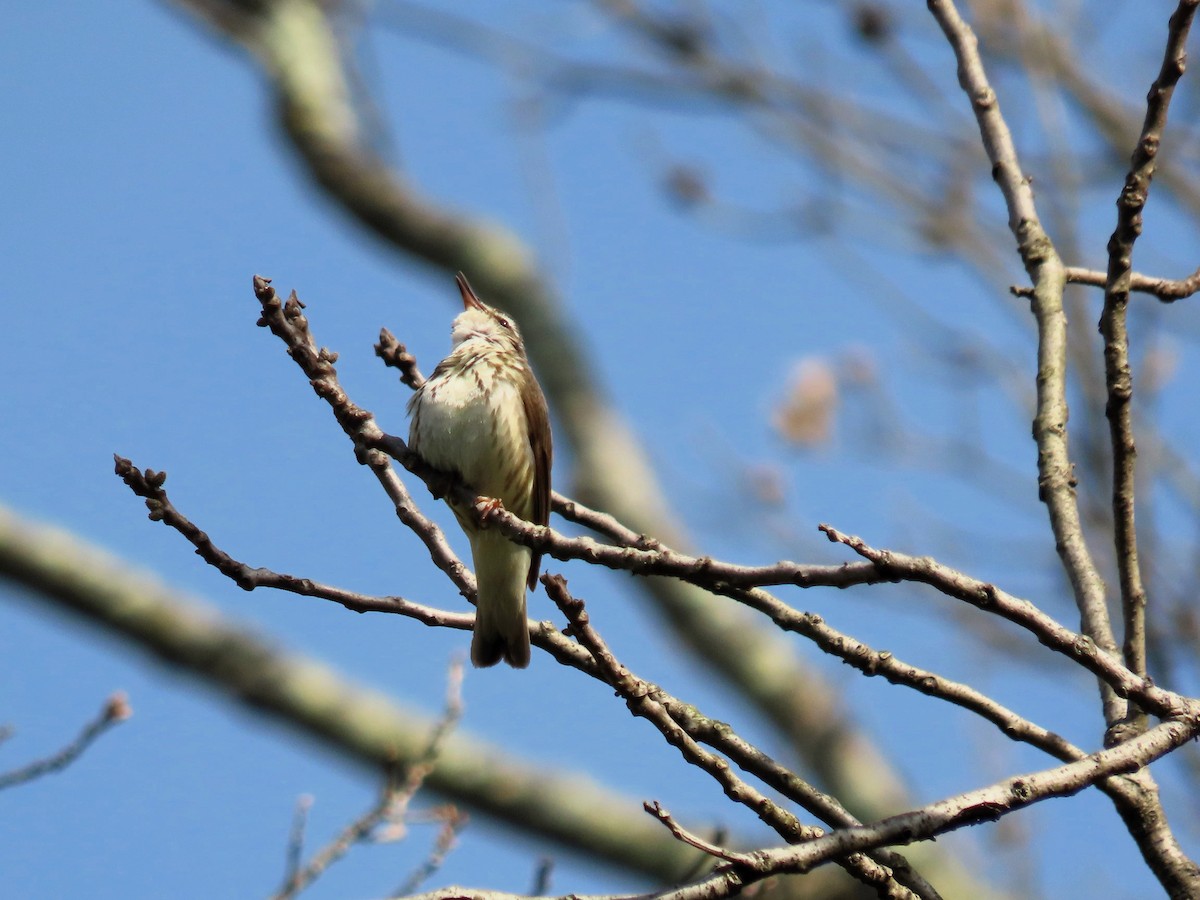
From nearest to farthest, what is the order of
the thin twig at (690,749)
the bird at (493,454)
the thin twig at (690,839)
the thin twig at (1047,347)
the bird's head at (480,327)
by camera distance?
the thin twig at (690,839) → the thin twig at (690,749) → the thin twig at (1047,347) → the bird at (493,454) → the bird's head at (480,327)

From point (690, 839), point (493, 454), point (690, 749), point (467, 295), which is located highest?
point (467, 295)

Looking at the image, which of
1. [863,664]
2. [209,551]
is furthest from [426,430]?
[863,664]

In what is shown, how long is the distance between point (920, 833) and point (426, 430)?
290cm

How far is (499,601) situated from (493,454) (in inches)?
31.0

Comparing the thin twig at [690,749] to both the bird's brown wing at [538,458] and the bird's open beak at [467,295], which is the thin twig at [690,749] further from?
the bird's open beak at [467,295]

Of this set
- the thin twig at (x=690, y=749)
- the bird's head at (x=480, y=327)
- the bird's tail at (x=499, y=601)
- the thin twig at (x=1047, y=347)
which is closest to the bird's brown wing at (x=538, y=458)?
the bird's tail at (x=499, y=601)

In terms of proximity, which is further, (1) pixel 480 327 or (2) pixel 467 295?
(2) pixel 467 295

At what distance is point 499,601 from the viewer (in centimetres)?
445

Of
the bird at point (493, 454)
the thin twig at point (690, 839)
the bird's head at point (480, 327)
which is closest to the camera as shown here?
the thin twig at point (690, 839)

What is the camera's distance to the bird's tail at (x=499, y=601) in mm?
4449

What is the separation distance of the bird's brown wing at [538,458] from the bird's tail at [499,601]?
0.13 metres

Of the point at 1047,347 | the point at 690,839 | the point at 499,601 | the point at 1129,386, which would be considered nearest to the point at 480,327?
the point at 499,601

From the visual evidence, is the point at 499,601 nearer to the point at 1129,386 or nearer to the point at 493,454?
the point at 493,454

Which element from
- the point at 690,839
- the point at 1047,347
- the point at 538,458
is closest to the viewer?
the point at 690,839
